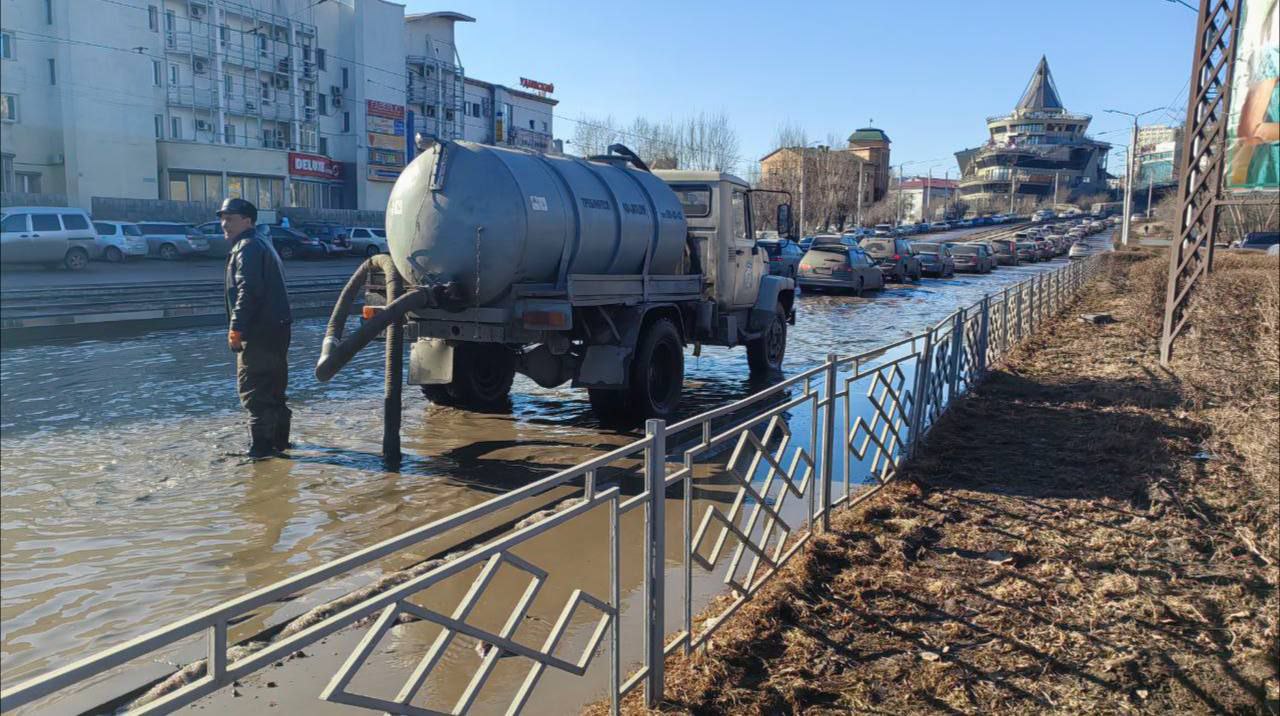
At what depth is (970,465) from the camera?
24.0 ft

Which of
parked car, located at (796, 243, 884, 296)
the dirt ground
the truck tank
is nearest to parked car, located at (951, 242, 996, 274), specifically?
parked car, located at (796, 243, 884, 296)

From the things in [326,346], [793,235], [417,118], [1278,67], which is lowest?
[326,346]

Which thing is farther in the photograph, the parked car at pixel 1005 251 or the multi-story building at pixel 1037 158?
the multi-story building at pixel 1037 158

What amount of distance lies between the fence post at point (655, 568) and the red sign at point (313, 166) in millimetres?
50079

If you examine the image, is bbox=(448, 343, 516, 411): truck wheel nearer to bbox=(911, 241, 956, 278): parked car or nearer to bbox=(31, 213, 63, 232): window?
bbox=(31, 213, 63, 232): window

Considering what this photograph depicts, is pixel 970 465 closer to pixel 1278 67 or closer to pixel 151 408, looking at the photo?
pixel 1278 67

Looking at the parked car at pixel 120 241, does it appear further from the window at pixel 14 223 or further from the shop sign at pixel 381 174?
the window at pixel 14 223

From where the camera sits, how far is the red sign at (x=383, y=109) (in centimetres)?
5419

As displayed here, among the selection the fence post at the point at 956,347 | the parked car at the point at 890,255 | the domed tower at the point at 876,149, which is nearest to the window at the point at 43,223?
the fence post at the point at 956,347

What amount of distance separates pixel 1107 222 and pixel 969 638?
4548 inches

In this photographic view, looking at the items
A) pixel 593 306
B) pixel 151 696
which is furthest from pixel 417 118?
pixel 151 696

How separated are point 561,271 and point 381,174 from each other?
50449 millimetres

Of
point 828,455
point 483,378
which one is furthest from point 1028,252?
point 828,455

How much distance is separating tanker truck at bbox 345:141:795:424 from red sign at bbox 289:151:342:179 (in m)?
43.7
